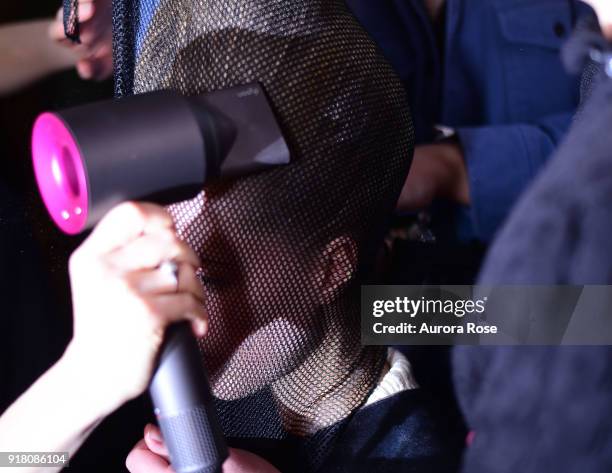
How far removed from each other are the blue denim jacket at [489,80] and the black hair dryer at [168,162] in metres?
0.52

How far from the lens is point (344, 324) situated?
0.67 meters

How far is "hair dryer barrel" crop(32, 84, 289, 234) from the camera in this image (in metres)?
0.43

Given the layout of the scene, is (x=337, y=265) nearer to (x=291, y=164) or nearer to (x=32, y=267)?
(x=291, y=164)

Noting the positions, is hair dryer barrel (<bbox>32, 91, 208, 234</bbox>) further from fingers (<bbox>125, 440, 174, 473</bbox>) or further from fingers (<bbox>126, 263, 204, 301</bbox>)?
fingers (<bbox>125, 440, 174, 473</bbox>)

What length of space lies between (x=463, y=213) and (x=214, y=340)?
531 mm

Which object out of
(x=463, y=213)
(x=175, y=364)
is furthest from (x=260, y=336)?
(x=463, y=213)

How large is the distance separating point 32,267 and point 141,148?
452mm

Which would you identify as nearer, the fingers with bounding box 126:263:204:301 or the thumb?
the fingers with bounding box 126:263:204:301

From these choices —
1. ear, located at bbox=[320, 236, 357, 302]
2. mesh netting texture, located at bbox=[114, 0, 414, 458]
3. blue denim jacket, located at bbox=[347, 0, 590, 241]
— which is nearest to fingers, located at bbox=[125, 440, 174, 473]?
mesh netting texture, located at bbox=[114, 0, 414, 458]

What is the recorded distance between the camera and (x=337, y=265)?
2.00 ft

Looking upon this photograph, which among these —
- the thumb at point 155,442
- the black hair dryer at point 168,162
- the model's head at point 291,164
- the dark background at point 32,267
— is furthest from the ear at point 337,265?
the dark background at point 32,267

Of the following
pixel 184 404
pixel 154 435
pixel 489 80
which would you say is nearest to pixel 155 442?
pixel 154 435

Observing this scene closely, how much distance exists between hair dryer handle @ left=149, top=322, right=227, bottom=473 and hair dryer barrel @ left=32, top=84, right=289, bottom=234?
101 millimetres

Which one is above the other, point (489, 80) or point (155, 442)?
point (489, 80)
